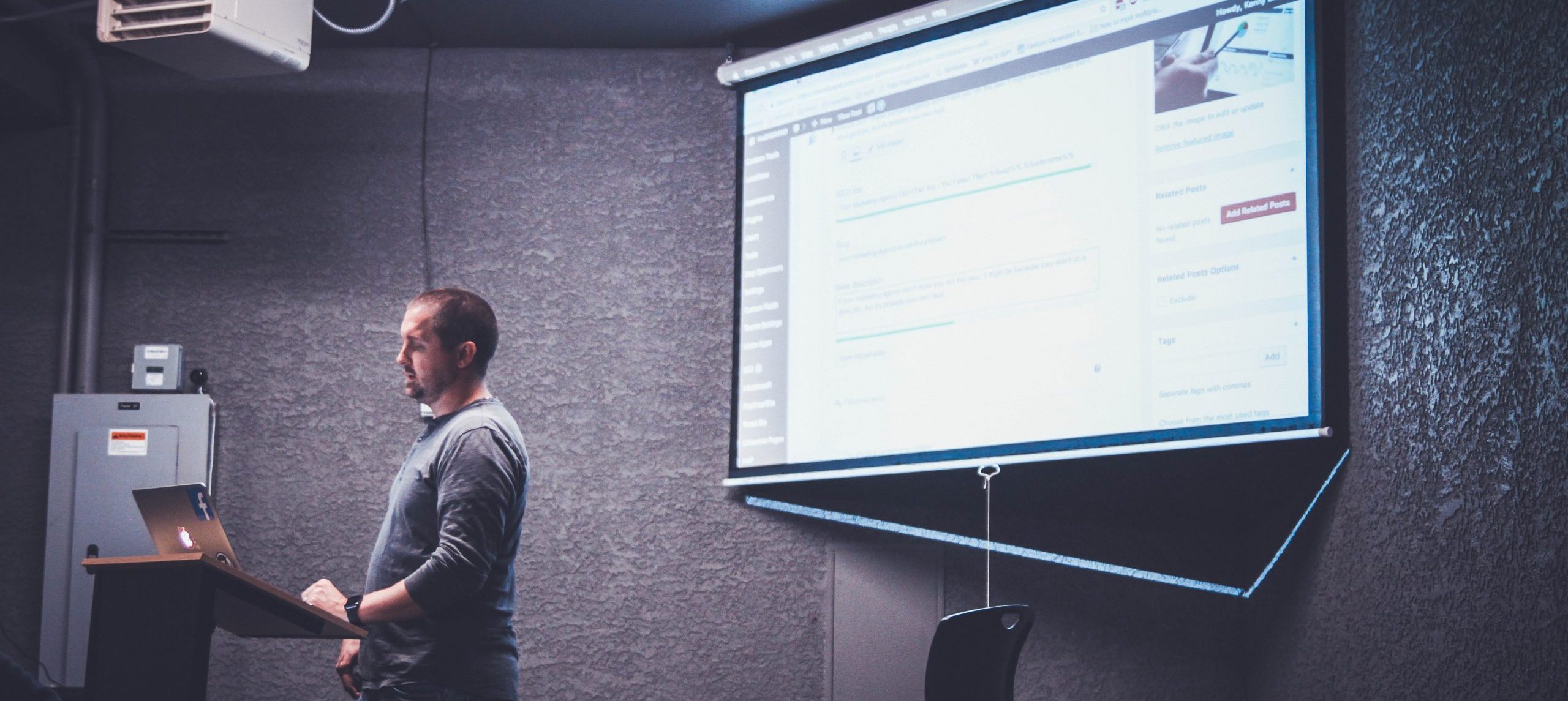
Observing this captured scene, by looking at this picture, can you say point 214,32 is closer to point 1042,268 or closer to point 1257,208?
point 1042,268

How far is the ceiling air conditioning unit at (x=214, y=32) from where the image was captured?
242 cm

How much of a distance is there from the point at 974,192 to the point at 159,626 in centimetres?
180

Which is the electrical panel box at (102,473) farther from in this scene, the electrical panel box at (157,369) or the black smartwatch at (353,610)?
the black smartwatch at (353,610)

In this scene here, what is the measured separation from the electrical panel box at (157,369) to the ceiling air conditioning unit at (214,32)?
2.79 feet

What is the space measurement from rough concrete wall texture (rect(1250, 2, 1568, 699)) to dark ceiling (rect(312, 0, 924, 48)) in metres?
1.46

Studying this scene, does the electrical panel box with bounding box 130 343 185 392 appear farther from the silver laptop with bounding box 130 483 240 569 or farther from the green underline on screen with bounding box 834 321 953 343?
the green underline on screen with bounding box 834 321 953 343

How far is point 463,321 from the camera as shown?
1990 millimetres

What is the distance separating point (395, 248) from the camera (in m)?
3.20

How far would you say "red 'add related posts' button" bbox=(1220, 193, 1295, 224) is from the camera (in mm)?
1993

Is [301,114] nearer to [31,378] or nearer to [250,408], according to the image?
[250,408]

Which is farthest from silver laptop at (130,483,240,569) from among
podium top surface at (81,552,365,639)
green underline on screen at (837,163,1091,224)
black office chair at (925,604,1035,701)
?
green underline on screen at (837,163,1091,224)

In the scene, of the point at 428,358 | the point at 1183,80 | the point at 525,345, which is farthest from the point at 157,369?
the point at 1183,80

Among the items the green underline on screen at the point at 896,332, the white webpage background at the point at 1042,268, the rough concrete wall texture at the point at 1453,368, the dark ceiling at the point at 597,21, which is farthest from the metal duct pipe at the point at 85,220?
the rough concrete wall texture at the point at 1453,368

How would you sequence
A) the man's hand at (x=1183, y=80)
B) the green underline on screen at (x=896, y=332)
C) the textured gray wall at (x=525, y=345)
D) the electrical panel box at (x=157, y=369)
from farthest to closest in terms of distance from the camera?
the electrical panel box at (x=157, y=369), the textured gray wall at (x=525, y=345), the green underline on screen at (x=896, y=332), the man's hand at (x=1183, y=80)
